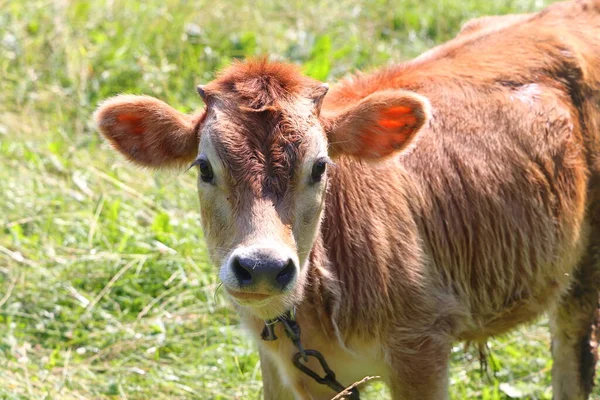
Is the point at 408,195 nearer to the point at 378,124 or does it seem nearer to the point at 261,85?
the point at 378,124

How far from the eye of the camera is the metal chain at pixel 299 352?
4.62 metres

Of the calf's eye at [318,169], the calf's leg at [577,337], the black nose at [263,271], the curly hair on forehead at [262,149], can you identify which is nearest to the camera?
the black nose at [263,271]

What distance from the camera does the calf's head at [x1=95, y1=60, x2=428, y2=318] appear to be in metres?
4.08

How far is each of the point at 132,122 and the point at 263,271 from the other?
1.20m

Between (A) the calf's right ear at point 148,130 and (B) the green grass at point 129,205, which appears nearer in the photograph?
(A) the calf's right ear at point 148,130

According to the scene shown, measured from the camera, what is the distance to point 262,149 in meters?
4.27

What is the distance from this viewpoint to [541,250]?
5.35 metres

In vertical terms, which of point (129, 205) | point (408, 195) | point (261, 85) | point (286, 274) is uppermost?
point (261, 85)

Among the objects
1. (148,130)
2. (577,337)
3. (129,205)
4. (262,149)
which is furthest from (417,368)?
(129,205)

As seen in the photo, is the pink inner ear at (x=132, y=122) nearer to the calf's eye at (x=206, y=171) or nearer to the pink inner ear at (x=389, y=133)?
the calf's eye at (x=206, y=171)

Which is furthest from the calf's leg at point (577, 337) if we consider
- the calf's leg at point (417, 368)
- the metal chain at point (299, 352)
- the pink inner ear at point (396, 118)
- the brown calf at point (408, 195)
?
the pink inner ear at point (396, 118)

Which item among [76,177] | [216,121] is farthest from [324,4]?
[216,121]

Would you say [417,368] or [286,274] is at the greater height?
[286,274]

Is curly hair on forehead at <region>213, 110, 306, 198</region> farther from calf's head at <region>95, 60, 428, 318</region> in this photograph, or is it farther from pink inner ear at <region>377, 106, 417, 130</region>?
pink inner ear at <region>377, 106, 417, 130</region>
